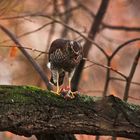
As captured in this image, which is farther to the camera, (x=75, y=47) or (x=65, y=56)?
(x=65, y=56)

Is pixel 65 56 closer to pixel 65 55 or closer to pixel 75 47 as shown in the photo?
pixel 65 55

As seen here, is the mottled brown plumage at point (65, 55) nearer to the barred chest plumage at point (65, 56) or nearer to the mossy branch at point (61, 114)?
the barred chest plumage at point (65, 56)

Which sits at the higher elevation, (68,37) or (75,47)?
(68,37)

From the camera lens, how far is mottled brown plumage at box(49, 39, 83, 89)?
5652mm

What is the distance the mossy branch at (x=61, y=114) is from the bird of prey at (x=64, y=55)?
0.65 meters

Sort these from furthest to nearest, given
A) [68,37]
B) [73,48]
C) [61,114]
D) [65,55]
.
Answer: [68,37], [65,55], [73,48], [61,114]

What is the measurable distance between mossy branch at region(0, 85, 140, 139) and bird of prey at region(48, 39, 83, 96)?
0.65 meters

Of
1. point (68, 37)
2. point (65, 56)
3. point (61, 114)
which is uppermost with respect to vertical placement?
point (68, 37)

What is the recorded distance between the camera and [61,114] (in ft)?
15.9

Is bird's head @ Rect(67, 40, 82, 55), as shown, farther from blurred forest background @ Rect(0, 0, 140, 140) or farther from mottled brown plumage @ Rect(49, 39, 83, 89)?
blurred forest background @ Rect(0, 0, 140, 140)

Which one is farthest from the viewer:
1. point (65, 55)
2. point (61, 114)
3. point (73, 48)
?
point (65, 55)

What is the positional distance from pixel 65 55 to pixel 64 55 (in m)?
0.01

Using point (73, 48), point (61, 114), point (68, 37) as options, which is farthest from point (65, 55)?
point (68, 37)

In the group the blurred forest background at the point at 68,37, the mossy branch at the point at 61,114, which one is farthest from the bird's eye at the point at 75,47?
the blurred forest background at the point at 68,37
